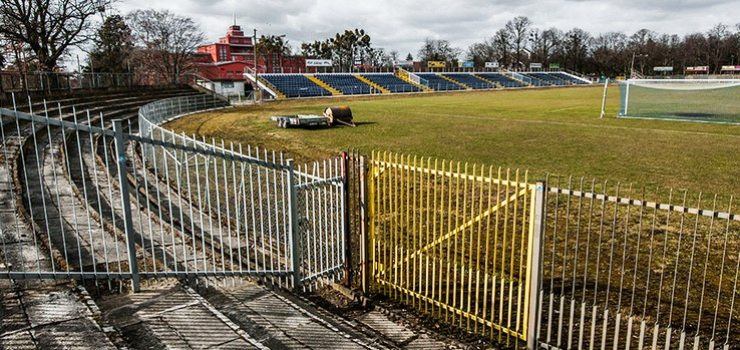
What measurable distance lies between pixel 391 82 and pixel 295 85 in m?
15.6

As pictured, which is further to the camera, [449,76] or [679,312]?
[449,76]

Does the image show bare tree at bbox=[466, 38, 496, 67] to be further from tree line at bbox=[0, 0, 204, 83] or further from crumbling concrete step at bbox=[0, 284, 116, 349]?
crumbling concrete step at bbox=[0, 284, 116, 349]

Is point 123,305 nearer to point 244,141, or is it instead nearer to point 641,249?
point 641,249

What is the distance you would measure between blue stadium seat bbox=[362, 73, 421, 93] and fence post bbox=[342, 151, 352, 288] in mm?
55804

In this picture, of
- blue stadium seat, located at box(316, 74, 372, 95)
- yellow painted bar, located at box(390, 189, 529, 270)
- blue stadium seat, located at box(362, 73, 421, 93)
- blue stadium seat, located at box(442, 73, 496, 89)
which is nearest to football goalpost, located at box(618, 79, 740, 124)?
yellow painted bar, located at box(390, 189, 529, 270)

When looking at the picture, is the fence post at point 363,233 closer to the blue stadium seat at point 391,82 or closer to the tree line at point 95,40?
the tree line at point 95,40

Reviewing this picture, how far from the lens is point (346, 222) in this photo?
19.6 ft

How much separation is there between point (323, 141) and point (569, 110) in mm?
19427

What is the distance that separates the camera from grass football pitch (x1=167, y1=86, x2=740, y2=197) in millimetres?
12305

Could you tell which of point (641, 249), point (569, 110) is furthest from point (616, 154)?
point (569, 110)

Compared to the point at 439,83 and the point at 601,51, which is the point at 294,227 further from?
the point at 601,51

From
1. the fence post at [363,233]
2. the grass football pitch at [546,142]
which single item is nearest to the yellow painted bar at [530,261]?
the fence post at [363,233]

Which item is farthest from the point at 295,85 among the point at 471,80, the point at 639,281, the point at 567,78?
the point at 567,78

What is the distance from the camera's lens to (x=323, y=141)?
18.0 meters
